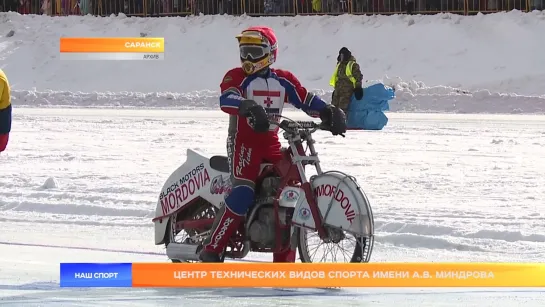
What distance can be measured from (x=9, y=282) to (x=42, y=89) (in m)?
26.4

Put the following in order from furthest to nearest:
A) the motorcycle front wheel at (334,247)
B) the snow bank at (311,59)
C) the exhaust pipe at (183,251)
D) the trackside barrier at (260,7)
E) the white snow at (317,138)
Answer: the trackside barrier at (260,7) → the snow bank at (311,59) → the white snow at (317,138) → the exhaust pipe at (183,251) → the motorcycle front wheel at (334,247)

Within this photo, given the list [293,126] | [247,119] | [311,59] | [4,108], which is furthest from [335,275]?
[311,59]

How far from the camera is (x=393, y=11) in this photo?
109 ft

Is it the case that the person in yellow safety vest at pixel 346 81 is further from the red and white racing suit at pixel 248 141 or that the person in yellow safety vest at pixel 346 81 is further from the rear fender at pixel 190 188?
the red and white racing suit at pixel 248 141

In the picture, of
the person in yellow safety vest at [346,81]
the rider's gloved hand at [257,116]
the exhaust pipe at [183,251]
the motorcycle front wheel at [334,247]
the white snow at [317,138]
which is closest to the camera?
the rider's gloved hand at [257,116]

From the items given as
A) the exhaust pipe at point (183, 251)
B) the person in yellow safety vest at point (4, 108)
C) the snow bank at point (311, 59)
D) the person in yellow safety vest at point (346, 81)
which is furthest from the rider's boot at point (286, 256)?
the snow bank at point (311, 59)

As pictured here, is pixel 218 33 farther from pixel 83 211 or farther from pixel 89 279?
pixel 89 279

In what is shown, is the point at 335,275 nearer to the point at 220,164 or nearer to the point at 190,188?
the point at 220,164

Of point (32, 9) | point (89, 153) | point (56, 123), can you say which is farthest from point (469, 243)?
point (32, 9)

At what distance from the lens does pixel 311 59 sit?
33312 millimetres

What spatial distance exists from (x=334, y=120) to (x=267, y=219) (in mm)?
710

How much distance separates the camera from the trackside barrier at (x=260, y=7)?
107 feet

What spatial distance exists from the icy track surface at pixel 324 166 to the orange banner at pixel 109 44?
1341cm

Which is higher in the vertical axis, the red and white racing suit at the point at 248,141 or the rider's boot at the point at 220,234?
the red and white racing suit at the point at 248,141
